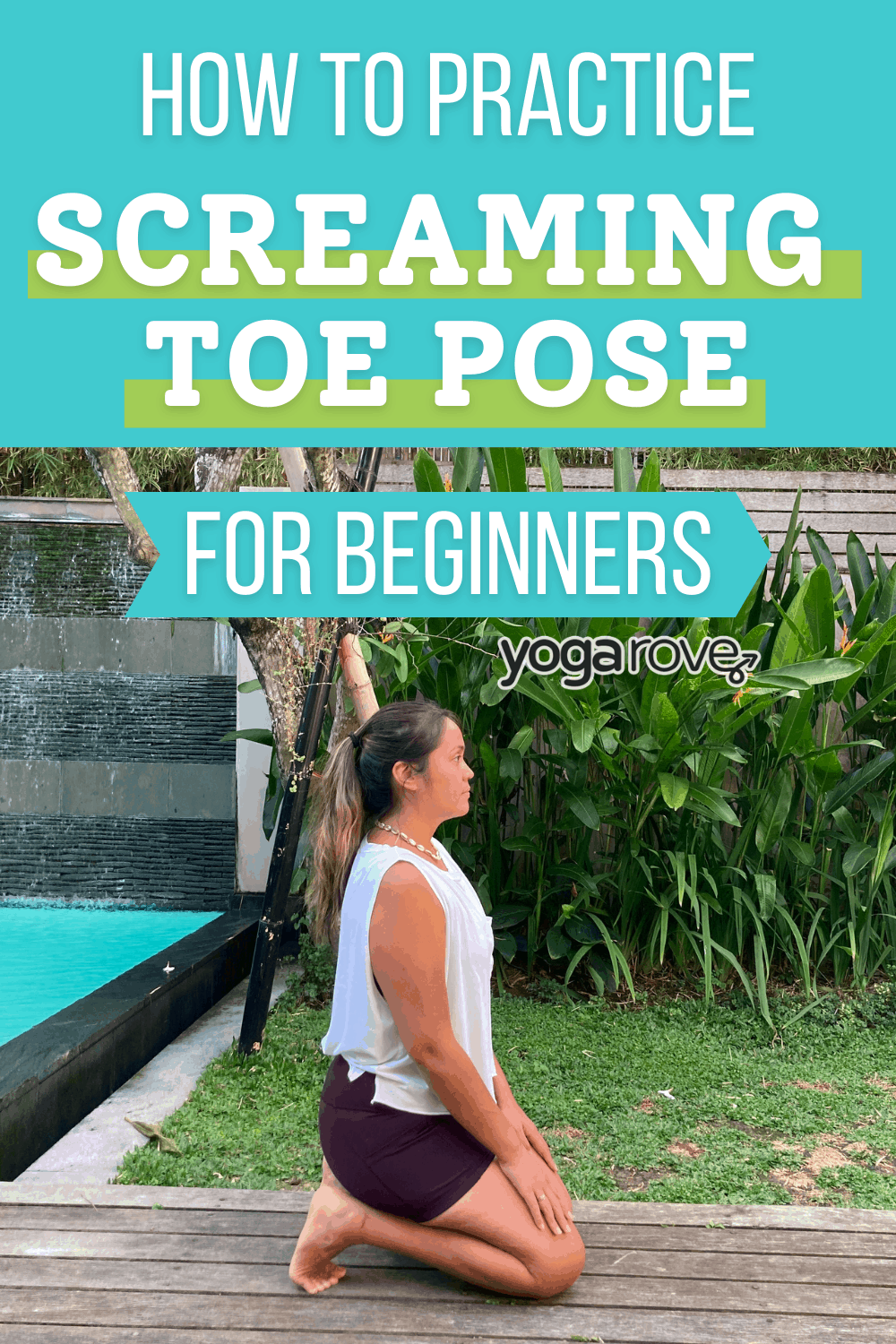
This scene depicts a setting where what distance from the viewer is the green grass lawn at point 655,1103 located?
2.35m

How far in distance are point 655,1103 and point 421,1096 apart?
1.59 meters

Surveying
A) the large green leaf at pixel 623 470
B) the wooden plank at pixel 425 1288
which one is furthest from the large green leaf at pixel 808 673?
the wooden plank at pixel 425 1288

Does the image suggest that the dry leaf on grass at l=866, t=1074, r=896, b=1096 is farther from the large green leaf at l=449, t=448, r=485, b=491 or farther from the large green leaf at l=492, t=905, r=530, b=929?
the large green leaf at l=449, t=448, r=485, b=491

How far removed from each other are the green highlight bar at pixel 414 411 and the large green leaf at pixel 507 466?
2.42ft

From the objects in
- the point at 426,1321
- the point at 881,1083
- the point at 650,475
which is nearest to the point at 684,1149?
the point at 881,1083

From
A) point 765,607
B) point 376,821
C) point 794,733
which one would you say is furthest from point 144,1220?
point 765,607

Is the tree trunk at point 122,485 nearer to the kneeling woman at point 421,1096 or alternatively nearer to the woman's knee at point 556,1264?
the kneeling woman at point 421,1096

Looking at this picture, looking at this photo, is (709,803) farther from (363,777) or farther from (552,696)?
(363,777)

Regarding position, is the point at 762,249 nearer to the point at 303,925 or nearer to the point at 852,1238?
the point at 852,1238

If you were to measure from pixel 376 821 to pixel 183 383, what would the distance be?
1597 mm

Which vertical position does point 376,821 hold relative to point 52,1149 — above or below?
above

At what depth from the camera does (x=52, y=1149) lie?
247cm

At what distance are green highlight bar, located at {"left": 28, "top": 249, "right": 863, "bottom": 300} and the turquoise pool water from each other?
344 centimetres

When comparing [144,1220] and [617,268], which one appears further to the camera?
[617,268]
